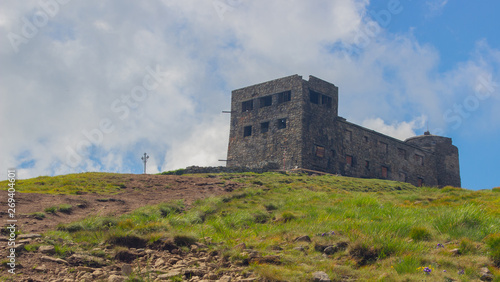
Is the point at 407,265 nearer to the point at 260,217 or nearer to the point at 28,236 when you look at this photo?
→ the point at 260,217

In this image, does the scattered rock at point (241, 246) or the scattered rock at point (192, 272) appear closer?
the scattered rock at point (192, 272)

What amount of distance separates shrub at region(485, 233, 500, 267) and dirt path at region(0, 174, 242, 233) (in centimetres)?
1062

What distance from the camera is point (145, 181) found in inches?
1056

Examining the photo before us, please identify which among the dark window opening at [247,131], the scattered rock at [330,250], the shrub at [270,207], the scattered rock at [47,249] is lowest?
the scattered rock at [47,249]

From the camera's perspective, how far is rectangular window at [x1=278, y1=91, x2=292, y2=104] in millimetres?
44525

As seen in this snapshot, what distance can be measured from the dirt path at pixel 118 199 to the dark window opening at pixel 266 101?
18.6 m

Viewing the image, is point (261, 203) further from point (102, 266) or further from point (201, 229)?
point (102, 266)

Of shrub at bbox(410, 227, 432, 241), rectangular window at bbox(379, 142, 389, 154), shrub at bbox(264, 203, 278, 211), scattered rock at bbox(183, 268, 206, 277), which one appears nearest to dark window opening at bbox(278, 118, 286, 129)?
rectangular window at bbox(379, 142, 389, 154)

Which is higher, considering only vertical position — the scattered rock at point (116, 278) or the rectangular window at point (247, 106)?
the rectangular window at point (247, 106)

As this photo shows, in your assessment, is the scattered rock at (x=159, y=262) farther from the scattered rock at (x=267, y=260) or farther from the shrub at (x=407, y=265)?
the shrub at (x=407, y=265)

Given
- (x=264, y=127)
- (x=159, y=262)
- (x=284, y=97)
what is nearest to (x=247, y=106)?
(x=264, y=127)

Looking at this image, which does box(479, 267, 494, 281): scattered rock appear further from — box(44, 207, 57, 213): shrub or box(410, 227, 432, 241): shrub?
box(44, 207, 57, 213): shrub

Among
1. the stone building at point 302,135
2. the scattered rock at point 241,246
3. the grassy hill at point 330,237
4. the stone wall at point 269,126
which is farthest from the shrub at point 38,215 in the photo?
the stone wall at point 269,126

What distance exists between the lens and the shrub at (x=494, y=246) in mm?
10102
